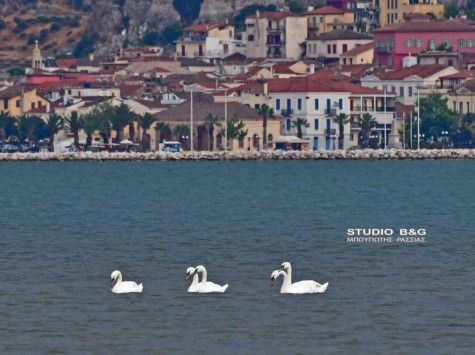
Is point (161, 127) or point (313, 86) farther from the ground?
point (313, 86)

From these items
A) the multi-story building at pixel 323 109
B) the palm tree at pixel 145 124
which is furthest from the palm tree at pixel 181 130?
the multi-story building at pixel 323 109

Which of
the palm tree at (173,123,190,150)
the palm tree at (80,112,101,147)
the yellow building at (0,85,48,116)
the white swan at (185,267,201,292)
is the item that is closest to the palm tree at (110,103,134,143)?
the palm tree at (80,112,101,147)

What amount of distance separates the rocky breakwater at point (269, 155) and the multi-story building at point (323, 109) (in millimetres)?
12237

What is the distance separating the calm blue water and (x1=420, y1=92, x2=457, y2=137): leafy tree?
6468 centimetres

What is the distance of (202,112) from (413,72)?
26.3 meters

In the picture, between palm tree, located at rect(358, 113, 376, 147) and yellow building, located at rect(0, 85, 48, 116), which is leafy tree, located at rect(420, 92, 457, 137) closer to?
palm tree, located at rect(358, 113, 376, 147)

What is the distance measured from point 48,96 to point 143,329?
474 ft

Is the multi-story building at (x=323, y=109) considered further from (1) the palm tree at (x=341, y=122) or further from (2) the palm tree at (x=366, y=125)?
(2) the palm tree at (x=366, y=125)

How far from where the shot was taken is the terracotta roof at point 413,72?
Result: 181 m

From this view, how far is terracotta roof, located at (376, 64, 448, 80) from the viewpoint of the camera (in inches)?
7111

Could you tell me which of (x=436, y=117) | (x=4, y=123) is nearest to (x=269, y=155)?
(x=436, y=117)

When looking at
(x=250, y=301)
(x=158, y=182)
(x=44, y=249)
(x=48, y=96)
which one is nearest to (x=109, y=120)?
(x=48, y=96)

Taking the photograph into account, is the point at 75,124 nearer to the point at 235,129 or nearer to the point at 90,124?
the point at 90,124

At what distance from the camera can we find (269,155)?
15238 centimetres
